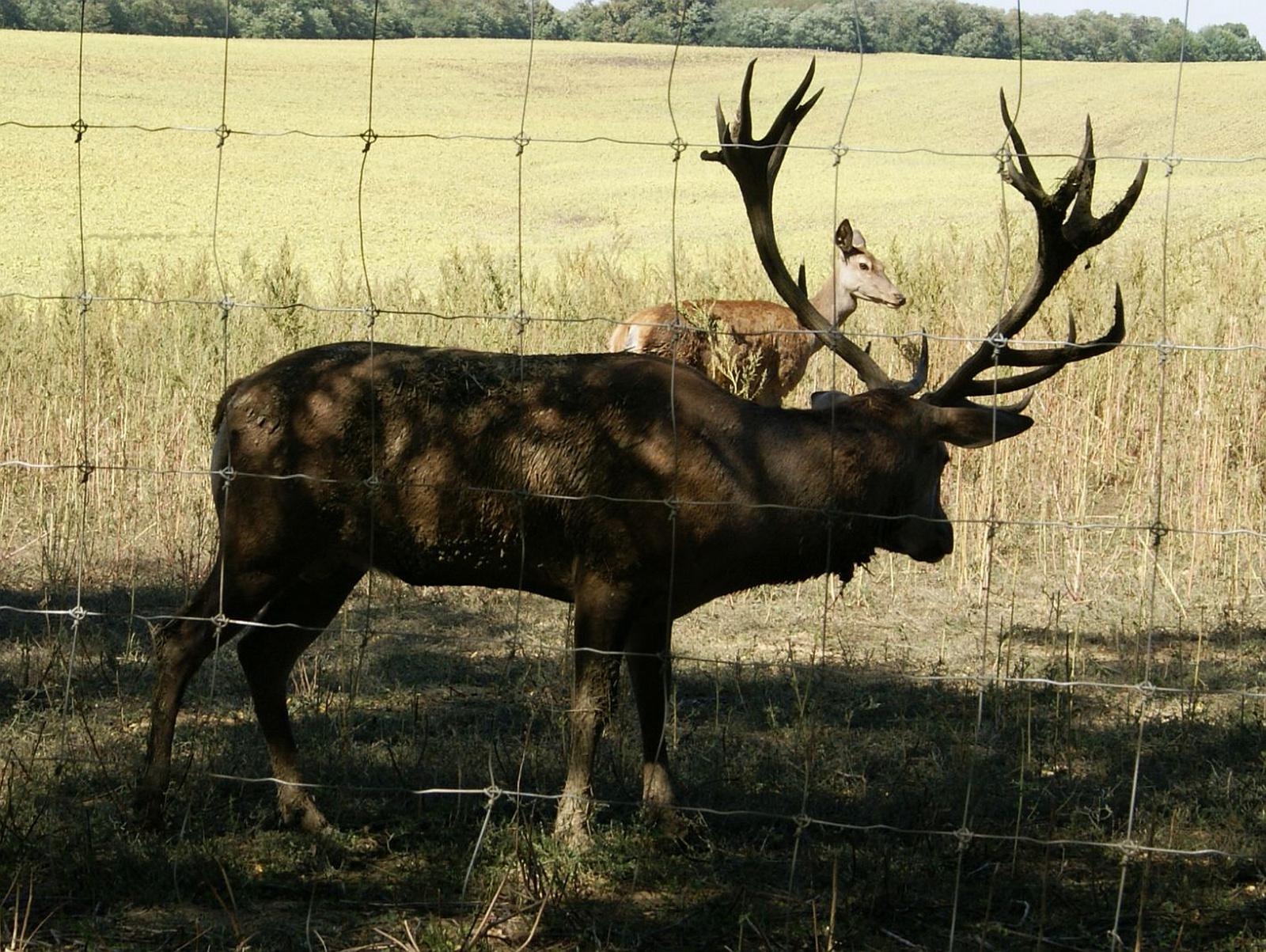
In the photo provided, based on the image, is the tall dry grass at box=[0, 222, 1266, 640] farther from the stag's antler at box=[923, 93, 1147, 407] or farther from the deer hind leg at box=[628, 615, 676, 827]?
the deer hind leg at box=[628, 615, 676, 827]

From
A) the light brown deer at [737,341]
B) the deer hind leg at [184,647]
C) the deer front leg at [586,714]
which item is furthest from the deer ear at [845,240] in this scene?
the deer hind leg at [184,647]

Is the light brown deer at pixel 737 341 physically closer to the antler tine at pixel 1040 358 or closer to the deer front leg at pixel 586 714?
the antler tine at pixel 1040 358

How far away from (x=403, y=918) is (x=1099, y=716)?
371cm

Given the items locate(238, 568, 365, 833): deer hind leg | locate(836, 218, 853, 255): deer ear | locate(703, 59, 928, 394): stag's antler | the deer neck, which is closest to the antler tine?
locate(703, 59, 928, 394): stag's antler

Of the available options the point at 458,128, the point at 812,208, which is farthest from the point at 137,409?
the point at 458,128

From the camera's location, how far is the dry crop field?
4820mm

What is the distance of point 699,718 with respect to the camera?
6.86 metres

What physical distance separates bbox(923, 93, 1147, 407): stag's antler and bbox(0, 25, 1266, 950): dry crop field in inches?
6.9

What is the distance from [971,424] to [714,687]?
235cm

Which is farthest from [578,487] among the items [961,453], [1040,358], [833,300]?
[833,300]

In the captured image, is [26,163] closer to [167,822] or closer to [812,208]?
[812,208]

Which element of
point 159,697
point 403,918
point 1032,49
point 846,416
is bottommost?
point 403,918

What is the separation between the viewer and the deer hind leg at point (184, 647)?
5363 millimetres

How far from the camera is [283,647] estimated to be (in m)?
5.73
